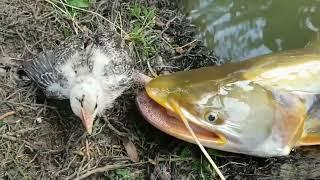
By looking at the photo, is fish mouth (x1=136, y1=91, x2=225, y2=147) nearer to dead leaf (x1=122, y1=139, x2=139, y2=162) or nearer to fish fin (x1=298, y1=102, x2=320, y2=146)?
dead leaf (x1=122, y1=139, x2=139, y2=162)

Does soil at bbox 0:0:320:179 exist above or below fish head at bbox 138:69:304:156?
below

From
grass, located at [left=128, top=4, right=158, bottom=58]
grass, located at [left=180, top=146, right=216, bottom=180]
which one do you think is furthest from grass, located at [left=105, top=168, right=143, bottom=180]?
grass, located at [left=128, top=4, right=158, bottom=58]

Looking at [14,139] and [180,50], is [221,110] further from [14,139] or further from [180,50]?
[14,139]

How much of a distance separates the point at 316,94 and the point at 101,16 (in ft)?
3.87

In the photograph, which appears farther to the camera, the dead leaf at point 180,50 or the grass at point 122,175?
the dead leaf at point 180,50

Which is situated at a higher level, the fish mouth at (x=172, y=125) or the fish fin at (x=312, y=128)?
the fish fin at (x=312, y=128)

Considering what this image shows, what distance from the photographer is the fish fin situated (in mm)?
2924

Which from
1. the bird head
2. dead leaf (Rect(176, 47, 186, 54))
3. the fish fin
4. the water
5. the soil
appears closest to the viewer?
the bird head

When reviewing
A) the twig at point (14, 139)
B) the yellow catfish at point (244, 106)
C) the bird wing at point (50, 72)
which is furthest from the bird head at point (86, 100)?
the twig at point (14, 139)

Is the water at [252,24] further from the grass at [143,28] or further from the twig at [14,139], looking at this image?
the twig at [14,139]

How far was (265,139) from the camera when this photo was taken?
2865 mm

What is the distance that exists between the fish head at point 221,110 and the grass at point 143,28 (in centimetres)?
50

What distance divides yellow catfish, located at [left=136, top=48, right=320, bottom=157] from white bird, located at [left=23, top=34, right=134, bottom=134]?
0.47 ft

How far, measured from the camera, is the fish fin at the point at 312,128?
2.92 metres
